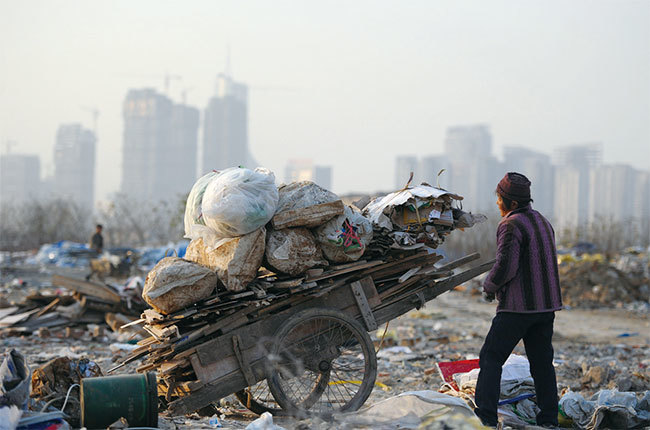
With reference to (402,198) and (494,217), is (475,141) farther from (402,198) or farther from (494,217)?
(402,198)

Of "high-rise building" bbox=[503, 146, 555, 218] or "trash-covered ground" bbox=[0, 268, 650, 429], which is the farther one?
"high-rise building" bbox=[503, 146, 555, 218]

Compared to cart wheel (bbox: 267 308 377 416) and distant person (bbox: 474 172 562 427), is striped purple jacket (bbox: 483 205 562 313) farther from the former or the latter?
cart wheel (bbox: 267 308 377 416)

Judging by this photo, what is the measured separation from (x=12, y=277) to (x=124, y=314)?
10.8 m

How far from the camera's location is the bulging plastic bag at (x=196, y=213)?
4.42 metres

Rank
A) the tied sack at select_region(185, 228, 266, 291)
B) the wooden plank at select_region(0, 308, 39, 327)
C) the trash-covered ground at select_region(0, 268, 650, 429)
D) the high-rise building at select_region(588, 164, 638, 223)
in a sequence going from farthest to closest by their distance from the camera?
the high-rise building at select_region(588, 164, 638, 223), the wooden plank at select_region(0, 308, 39, 327), the trash-covered ground at select_region(0, 268, 650, 429), the tied sack at select_region(185, 228, 266, 291)

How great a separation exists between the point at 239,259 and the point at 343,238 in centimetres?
78

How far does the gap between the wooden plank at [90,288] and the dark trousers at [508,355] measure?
747 centimetres

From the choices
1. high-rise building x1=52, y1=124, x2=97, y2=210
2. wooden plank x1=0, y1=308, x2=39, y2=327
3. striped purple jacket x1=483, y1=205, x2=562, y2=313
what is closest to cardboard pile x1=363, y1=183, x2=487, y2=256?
striped purple jacket x1=483, y1=205, x2=562, y2=313

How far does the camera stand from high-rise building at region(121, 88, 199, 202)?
93375 mm

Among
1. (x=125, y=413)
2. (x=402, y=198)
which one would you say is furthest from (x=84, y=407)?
(x=402, y=198)

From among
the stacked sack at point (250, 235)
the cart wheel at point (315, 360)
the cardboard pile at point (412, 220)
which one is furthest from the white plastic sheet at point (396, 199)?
the cart wheel at point (315, 360)

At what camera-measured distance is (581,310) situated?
16719 mm

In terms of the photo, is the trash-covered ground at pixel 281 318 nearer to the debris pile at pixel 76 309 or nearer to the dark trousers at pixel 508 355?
the dark trousers at pixel 508 355

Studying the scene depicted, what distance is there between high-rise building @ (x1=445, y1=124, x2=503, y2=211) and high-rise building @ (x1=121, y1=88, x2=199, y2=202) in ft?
131
